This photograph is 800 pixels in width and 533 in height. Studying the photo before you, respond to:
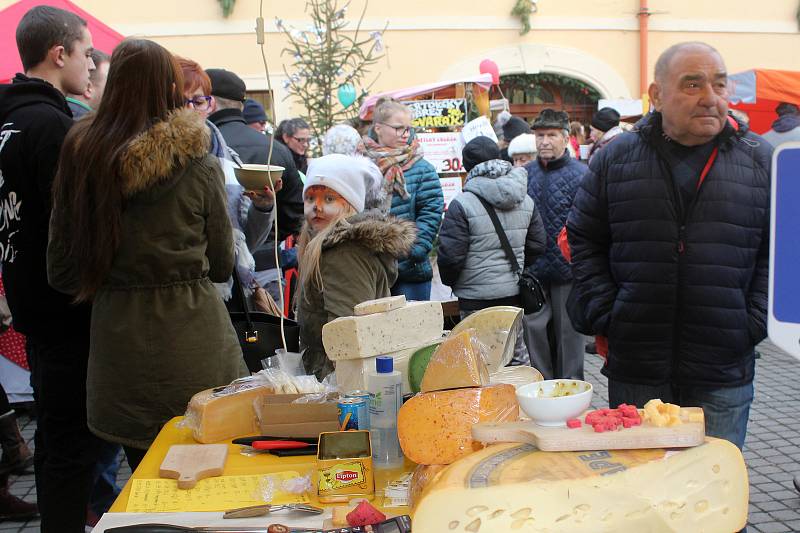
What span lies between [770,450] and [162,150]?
3740mm

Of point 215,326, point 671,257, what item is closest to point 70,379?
point 215,326

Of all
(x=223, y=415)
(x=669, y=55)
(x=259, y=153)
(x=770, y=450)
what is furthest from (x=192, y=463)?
(x=770, y=450)

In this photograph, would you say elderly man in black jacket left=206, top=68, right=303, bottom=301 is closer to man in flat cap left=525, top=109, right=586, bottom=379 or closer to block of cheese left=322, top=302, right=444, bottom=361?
man in flat cap left=525, top=109, right=586, bottom=379

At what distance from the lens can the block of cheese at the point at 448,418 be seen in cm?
167

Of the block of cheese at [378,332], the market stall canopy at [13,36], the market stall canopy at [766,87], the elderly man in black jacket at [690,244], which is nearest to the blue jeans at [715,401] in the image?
the elderly man in black jacket at [690,244]

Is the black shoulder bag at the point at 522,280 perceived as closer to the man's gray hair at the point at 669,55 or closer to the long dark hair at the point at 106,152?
the man's gray hair at the point at 669,55

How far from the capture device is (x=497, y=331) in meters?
2.18

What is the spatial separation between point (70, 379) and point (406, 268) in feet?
7.76

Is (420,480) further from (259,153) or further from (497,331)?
(259,153)

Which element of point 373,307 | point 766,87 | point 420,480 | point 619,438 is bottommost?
point 420,480

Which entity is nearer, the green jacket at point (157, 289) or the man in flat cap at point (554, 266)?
the green jacket at point (157, 289)

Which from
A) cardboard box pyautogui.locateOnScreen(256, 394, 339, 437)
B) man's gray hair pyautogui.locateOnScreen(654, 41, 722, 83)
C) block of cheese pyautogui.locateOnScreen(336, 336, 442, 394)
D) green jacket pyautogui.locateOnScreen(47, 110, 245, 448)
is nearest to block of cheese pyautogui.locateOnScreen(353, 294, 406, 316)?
block of cheese pyautogui.locateOnScreen(336, 336, 442, 394)

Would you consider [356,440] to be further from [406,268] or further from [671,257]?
[406,268]

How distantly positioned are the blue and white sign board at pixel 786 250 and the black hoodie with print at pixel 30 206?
2.23 meters
